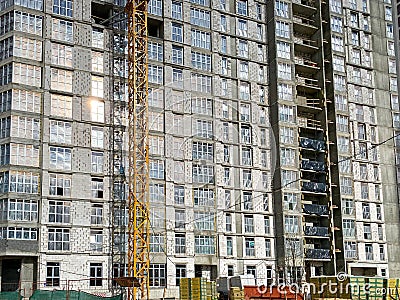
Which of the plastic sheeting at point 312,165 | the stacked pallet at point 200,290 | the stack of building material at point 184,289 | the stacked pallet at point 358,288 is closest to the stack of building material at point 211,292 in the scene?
the stacked pallet at point 200,290

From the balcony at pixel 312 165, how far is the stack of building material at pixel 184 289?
1107 inches

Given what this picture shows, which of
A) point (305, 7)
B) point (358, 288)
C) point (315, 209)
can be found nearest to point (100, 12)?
point (305, 7)

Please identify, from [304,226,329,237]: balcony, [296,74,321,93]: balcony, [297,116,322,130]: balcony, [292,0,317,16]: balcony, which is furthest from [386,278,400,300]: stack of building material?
[292,0,317,16]: balcony

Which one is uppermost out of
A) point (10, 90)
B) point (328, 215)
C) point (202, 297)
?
point (10, 90)

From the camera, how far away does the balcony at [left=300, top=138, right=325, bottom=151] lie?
84.1m

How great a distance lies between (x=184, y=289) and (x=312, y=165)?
101 feet

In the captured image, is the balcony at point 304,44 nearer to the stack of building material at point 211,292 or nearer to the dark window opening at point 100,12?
the dark window opening at point 100,12

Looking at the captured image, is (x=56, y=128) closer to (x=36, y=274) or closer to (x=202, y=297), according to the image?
(x=36, y=274)

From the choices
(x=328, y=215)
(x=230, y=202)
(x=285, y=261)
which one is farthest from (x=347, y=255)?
(x=230, y=202)

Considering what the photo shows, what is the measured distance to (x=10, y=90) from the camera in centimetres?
6419

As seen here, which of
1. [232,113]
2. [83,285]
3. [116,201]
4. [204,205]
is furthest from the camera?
[232,113]

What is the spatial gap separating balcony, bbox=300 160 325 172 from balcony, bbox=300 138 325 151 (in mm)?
2002

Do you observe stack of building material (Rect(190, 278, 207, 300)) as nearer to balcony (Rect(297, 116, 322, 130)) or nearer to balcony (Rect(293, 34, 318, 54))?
balcony (Rect(297, 116, 322, 130))

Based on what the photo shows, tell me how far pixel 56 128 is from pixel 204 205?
66.9ft
